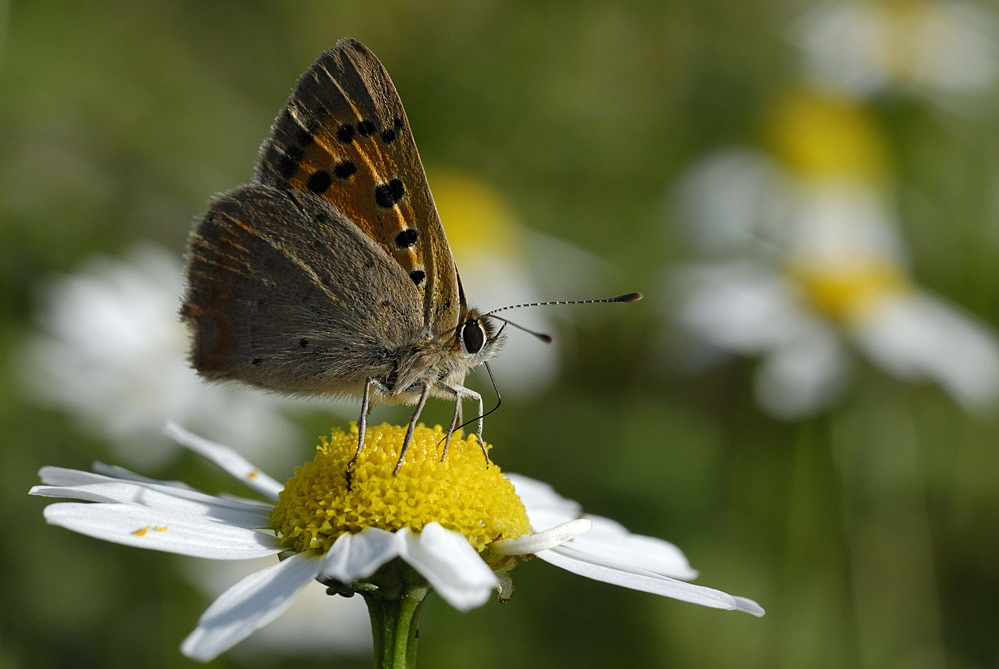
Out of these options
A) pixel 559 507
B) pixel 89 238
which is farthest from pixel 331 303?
pixel 89 238

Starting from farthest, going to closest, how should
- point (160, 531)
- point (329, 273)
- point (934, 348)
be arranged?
point (934, 348)
point (329, 273)
point (160, 531)

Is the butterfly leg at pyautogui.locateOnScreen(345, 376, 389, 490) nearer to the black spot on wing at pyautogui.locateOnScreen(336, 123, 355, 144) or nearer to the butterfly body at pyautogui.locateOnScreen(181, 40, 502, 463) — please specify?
the butterfly body at pyautogui.locateOnScreen(181, 40, 502, 463)

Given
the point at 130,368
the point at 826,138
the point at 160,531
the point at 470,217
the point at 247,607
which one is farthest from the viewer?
the point at 826,138

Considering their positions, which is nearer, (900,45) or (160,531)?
(160,531)

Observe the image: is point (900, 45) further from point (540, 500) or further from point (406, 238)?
point (406, 238)

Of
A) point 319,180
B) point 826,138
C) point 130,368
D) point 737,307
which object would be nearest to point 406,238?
point 319,180

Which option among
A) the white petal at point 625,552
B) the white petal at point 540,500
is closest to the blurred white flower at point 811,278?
the white petal at point 540,500
